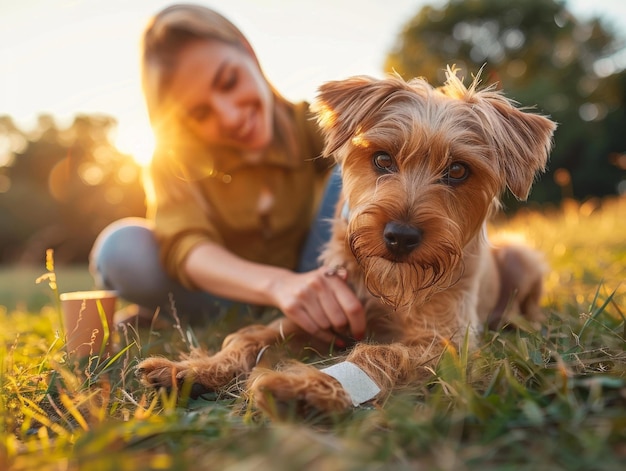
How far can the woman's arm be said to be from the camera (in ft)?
8.05

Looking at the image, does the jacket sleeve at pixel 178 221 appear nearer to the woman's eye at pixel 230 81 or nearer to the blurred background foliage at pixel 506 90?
the woman's eye at pixel 230 81

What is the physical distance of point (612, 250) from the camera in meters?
5.96

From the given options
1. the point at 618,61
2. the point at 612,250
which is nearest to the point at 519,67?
the point at 618,61

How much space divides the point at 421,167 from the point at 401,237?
43 centimetres

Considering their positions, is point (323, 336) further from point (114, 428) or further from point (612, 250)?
point (612, 250)

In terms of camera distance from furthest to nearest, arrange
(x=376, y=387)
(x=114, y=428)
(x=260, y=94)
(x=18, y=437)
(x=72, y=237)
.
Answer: (x=72, y=237) → (x=260, y=94) → (x=376, y=387) → (x=18, y=437) → (x=114, y=428)

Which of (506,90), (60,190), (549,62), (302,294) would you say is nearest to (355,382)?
(302,294)

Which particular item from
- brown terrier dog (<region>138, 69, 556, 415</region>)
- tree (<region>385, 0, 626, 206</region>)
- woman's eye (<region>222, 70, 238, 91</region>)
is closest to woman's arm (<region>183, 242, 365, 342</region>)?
brown terrier dog (<region>138, 69, 556, 415</region>)

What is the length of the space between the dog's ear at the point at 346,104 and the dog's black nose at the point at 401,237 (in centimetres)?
53

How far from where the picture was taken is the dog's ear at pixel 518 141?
2.35m

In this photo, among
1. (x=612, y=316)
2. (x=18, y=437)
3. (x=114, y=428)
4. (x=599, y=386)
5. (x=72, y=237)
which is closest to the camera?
(x=114, y=428)

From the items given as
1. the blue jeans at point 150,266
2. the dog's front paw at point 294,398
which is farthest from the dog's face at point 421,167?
the blue jeans at point 150,266

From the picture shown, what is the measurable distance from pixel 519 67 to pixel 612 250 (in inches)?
935

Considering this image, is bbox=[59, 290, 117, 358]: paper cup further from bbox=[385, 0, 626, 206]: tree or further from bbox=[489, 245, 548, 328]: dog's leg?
bbox=[385, 0, 626, 206]: tree
